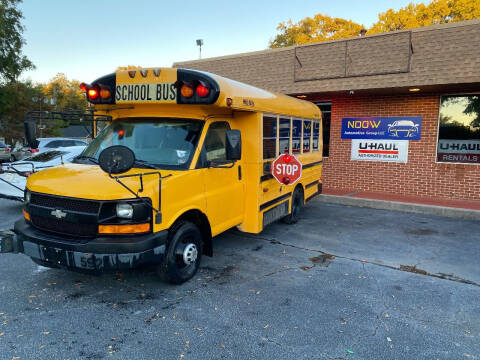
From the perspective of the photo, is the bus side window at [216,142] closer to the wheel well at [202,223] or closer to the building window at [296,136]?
the wheel well at [202,223]

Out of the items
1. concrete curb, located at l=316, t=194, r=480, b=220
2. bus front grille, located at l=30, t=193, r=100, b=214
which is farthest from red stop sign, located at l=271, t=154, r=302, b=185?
concrete curb, located at l=316, t=194, r=480, b=220

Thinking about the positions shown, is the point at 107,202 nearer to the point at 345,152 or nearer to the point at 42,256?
the point at 42,256

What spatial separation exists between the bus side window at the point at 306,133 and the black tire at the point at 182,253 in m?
3.90

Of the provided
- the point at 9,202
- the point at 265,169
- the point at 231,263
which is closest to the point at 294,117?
the point at 265,169

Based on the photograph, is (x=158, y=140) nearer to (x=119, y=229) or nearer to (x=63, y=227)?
(x=119, y=229)

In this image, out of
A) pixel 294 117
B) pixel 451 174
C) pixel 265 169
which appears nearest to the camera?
pixel 265 169

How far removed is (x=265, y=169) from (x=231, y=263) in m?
1.59

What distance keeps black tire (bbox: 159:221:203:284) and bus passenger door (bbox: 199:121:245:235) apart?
358mm

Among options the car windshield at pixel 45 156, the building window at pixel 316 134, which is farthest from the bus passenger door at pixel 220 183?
the car windshield at pixel 45 156

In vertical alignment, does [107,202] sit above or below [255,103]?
below

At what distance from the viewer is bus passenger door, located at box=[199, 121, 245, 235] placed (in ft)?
15.4

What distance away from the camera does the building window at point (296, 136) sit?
720cm

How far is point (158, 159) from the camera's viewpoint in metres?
4.49

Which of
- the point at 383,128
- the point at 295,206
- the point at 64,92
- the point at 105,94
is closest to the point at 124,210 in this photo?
the point at 105,94
